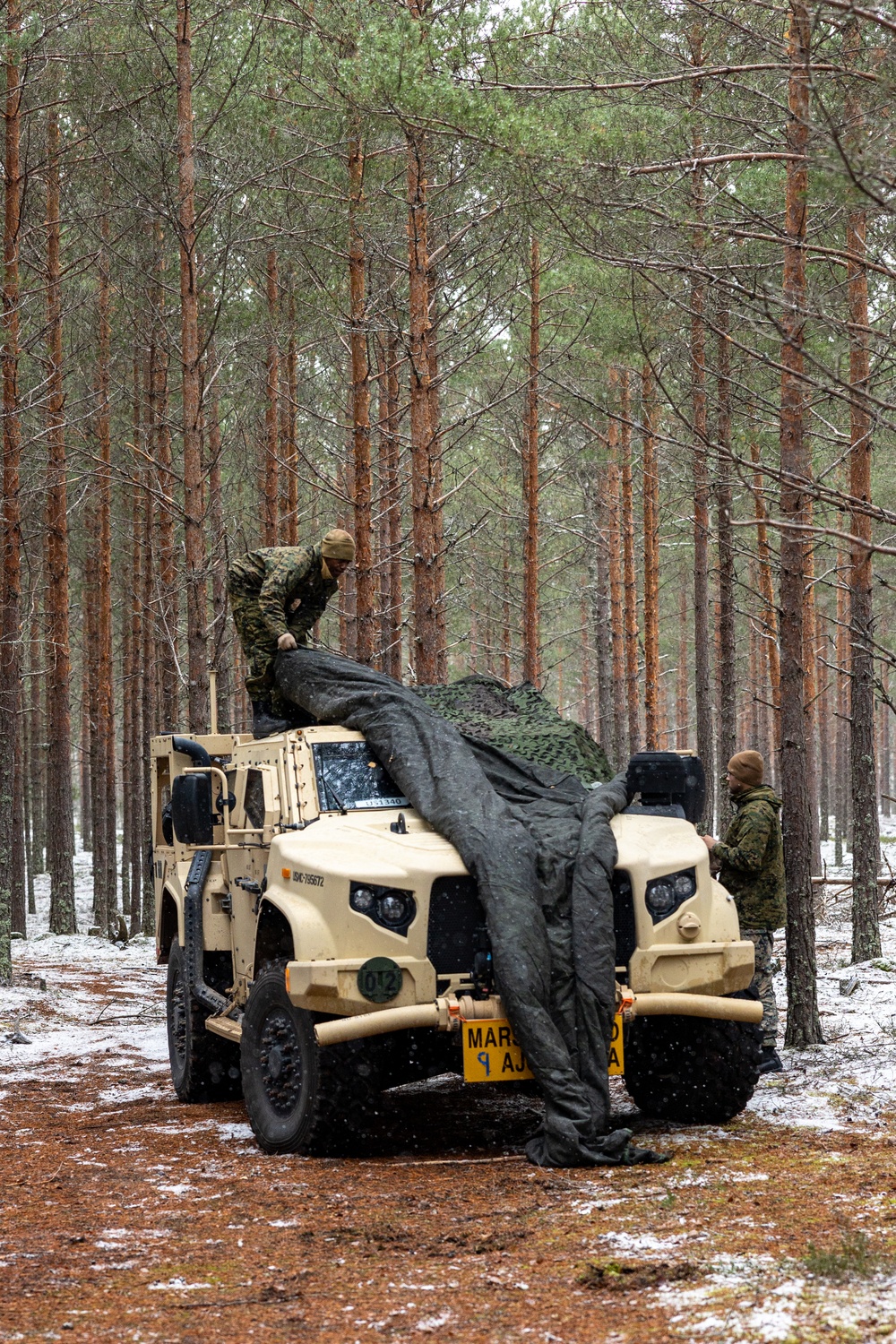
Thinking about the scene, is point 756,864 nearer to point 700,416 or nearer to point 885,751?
point 700,416

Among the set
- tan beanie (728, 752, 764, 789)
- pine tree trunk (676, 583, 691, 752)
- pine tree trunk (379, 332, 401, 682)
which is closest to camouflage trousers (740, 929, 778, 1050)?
tan beanie (728, 752, 764, 789)

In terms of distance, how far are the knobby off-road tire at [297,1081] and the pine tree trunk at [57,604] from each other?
456 inches

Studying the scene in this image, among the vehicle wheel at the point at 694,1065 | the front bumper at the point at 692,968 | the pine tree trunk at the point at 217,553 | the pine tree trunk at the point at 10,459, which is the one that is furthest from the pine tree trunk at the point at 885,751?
the front bumper at the point at 692,968

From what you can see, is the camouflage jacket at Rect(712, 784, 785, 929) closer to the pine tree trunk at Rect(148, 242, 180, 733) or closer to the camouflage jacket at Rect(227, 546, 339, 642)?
the camouflage jacket at Rect(227, 546, 339, 642)

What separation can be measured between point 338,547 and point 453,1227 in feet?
→ 15.2

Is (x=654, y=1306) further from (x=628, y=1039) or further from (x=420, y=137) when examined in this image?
(x=420, y=137)

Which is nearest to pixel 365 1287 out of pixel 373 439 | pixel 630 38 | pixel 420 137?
pixel 630 38

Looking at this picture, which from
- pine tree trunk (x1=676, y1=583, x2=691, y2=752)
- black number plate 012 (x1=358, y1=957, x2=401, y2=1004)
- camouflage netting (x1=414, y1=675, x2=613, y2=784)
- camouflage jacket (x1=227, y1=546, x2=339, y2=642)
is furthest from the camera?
pine tree trunk (x1=676, y1=583, x2=691, y2=752)

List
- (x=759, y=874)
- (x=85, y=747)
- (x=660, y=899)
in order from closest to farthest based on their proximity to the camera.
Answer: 1. (x=660, y=899)
2. (x=759, y=874)
3. (x=85, y=747)

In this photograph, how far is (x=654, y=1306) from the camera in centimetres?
400

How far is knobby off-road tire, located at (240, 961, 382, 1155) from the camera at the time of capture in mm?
6137

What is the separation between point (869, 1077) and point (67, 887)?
579 inches

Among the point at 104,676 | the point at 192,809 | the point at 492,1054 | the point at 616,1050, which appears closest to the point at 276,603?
the point at 192,809

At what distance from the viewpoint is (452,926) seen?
630 centimetres
